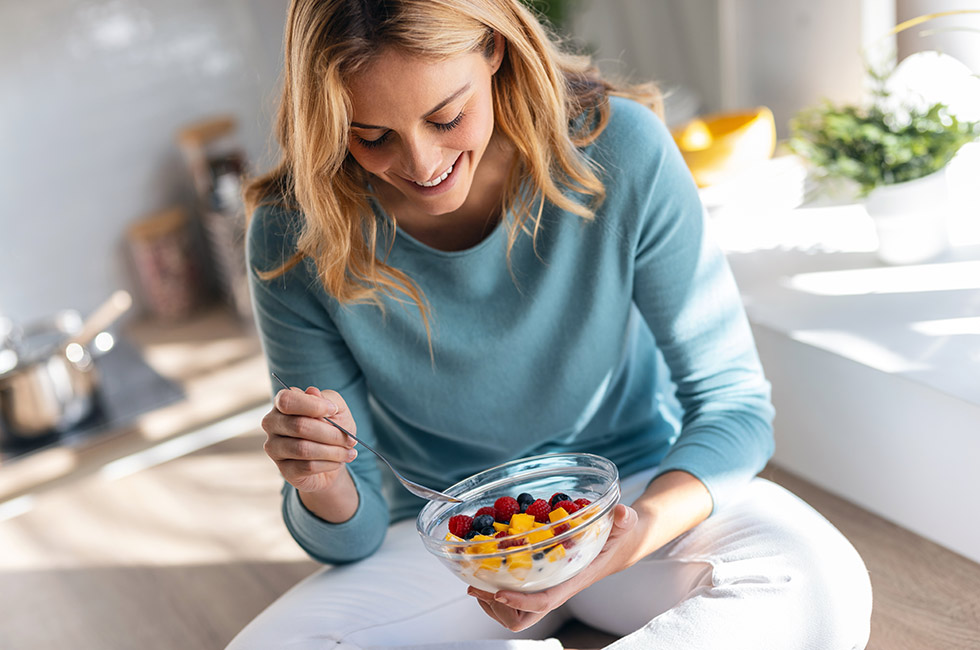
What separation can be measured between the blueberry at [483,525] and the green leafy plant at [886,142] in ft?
3.28

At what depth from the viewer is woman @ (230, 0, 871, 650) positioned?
1.13 meters

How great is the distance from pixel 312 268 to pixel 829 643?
30.5 inches

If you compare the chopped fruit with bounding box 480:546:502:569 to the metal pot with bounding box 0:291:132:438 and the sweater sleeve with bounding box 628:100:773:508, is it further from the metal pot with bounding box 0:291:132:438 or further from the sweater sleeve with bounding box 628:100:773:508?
the metal pot with bounding box 0:291:132:438

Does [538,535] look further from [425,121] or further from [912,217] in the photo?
[912,217]

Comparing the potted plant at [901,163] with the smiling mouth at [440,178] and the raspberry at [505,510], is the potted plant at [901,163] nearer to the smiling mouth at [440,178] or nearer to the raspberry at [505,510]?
the smiling mouth at [440,178]

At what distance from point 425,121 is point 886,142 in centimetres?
92

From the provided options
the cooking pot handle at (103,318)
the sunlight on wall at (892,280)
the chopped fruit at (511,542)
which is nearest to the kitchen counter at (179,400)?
the cooking pot handle at (103,318)

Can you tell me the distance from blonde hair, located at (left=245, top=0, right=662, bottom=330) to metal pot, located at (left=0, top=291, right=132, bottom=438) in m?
1.14

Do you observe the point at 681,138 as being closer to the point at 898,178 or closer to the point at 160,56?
the point at 898,178

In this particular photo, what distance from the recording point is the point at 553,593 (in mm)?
1035

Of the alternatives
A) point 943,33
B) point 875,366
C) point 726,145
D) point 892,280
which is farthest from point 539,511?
point 943,33

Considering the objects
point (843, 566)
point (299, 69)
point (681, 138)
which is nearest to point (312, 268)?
point (299, 69)

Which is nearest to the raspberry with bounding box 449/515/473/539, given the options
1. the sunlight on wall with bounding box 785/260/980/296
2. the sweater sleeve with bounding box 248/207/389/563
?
the sweater sleeve with bounding box 248/207/389/563

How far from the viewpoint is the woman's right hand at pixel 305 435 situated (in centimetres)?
104
